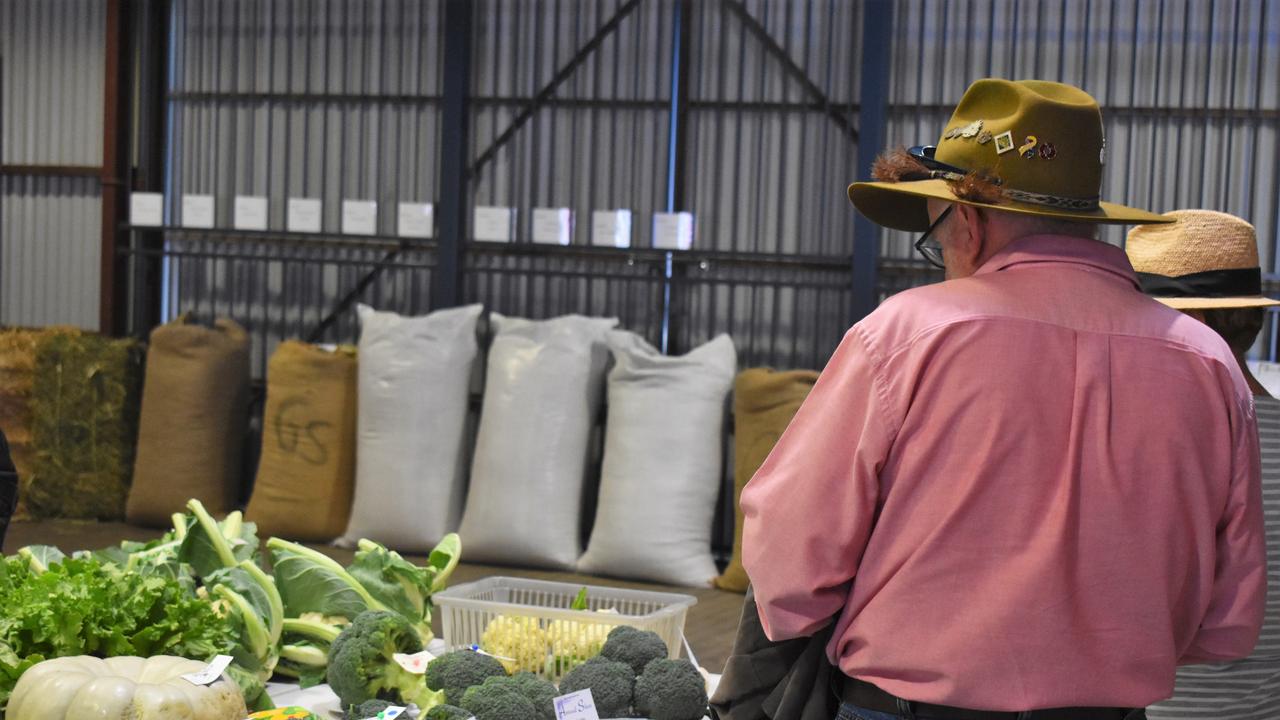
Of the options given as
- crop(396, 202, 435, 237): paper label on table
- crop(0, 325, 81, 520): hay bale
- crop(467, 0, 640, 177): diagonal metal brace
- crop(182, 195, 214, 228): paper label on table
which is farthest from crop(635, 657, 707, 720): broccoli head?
crop(182, 195, 214, 228): paper label on table

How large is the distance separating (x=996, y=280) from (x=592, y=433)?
4.16m

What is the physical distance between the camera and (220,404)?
5.91m

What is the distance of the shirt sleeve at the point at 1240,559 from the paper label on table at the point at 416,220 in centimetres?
491

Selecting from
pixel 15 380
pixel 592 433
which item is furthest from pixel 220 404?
pixel 592 433

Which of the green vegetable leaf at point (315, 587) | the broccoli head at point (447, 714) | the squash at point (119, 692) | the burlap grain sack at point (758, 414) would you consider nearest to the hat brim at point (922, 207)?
the broccoli head at point (447, 714)

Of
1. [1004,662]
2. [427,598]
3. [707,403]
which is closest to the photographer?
[1004,662]

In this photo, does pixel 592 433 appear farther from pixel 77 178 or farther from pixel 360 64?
pixel 77 178

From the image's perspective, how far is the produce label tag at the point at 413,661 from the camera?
2.24 m

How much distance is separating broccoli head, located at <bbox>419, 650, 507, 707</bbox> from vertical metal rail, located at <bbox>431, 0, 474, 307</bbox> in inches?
156

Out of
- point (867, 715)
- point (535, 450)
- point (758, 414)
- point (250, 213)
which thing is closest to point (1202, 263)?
point (867, 715)

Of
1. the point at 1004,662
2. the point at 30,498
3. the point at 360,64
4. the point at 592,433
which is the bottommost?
the point at 30,498

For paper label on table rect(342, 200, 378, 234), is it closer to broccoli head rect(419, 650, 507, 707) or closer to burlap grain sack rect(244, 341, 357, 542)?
burlap grain sack rect(244, 341, 357, 542)

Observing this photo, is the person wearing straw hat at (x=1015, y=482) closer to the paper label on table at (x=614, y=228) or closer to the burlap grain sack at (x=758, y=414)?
the burlap grain sack at (x=758, y=414)

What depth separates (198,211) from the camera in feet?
20.9
